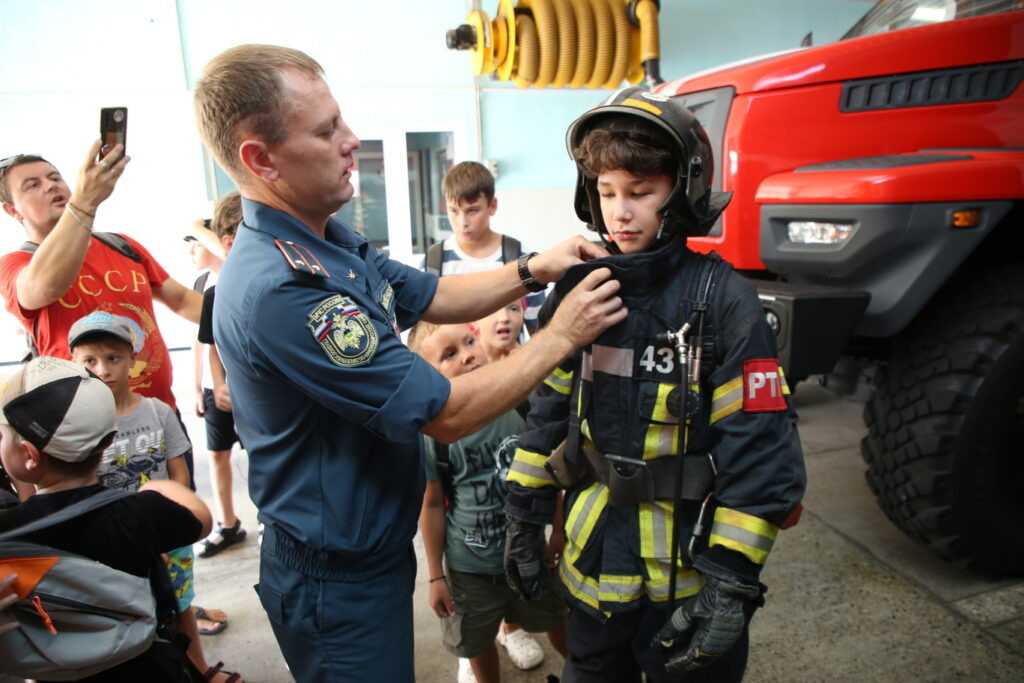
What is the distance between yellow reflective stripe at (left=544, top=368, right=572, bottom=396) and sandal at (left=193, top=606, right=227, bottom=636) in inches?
77.5

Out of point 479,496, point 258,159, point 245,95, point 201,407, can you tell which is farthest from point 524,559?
point 201,407

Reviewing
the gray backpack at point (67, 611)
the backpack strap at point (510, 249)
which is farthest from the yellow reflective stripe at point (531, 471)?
the backpack strap at point (510, 249)

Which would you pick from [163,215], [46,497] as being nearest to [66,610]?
Result: [46,497]

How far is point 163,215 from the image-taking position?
6.69 m

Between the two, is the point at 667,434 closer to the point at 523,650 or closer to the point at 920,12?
the point at 523,650

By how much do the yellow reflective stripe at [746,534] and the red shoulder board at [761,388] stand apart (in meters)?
0.23

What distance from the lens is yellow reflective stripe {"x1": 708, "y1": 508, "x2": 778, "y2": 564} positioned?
1347 mm

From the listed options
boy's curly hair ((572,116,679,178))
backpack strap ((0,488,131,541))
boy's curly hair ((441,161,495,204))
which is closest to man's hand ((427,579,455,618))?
backpack strap ((0,488,131,541))

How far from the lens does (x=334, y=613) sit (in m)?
1.43

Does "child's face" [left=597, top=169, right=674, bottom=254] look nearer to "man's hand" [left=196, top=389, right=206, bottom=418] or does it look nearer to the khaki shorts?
the khaki shorts

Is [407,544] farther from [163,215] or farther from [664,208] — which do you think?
[163,215]

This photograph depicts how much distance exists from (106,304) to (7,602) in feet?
4.60

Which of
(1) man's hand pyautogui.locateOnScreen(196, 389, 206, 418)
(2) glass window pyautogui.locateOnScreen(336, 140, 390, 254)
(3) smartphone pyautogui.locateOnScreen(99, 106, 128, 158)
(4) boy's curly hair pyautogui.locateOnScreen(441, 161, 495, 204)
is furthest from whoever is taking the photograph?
(2) glass window pyautogui.locateOnScreen(336, 140, 390, 254)

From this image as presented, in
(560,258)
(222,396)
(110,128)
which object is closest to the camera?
(560,258)
